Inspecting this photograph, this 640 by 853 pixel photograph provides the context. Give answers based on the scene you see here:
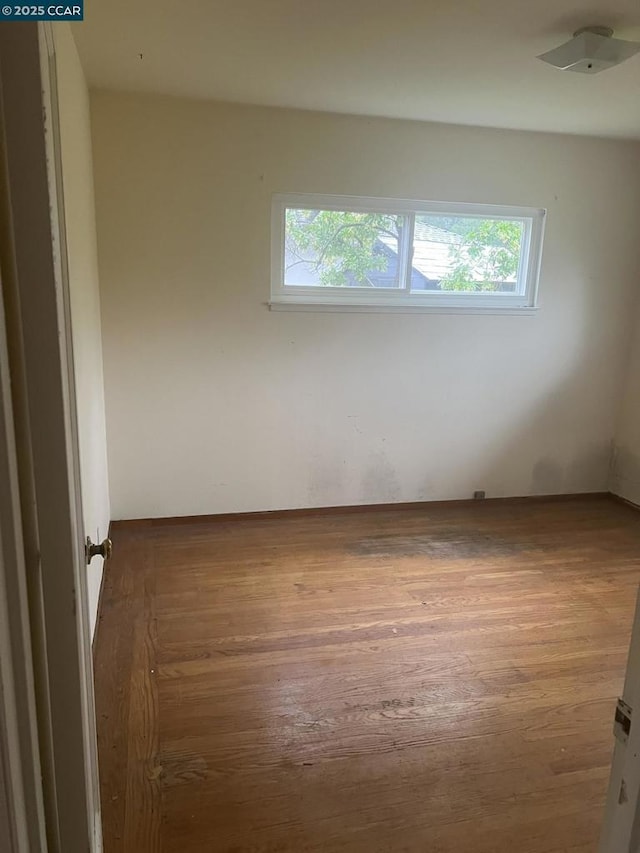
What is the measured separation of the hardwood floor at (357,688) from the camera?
1766 millimetres

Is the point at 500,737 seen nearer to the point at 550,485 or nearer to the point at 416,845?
the point at 416,845

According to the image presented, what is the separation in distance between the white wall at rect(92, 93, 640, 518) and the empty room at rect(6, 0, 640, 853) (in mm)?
18

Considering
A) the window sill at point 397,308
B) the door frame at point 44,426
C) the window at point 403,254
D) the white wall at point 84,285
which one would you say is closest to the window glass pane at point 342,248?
the window at point 403,254

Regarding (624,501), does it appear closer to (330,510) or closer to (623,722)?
(330,510)

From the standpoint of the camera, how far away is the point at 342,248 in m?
3.79

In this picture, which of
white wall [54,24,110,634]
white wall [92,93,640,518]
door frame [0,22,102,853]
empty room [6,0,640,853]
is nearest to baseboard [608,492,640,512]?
empty room [6,0,640,853]

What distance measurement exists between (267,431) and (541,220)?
228 cm

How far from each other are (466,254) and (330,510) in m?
1.93

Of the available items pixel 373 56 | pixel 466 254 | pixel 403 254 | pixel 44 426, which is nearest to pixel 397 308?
pixel 403 254

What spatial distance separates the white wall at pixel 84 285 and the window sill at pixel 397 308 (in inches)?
44.2

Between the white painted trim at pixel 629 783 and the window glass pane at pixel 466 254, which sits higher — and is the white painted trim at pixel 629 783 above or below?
below

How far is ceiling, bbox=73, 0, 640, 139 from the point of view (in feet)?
7.14

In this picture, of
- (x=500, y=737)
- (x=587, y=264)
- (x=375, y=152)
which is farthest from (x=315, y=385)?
(x=500, y=737)

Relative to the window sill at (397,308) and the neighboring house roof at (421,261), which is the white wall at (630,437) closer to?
the window sill at (397,308)
